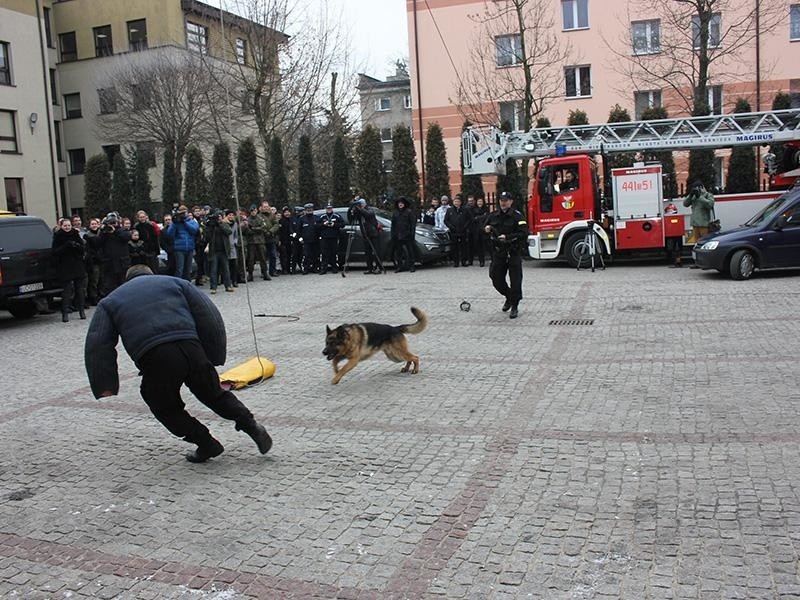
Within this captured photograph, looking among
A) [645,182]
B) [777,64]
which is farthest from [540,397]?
[777,64]

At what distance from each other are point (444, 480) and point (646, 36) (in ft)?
111

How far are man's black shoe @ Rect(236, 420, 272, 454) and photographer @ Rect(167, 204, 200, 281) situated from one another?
11.4m

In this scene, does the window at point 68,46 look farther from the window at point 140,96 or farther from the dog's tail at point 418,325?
the dog's tail at point 418,325

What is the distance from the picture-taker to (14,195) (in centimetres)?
3494

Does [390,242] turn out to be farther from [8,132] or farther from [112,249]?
[8,132]

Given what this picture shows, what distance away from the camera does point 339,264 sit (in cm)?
2073

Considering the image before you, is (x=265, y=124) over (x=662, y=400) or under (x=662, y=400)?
over

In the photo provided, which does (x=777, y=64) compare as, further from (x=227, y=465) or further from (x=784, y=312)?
(x=227, y=465)

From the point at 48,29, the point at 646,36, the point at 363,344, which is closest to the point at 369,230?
the point at 363,344

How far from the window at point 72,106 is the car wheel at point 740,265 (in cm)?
3680

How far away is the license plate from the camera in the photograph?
13.8m

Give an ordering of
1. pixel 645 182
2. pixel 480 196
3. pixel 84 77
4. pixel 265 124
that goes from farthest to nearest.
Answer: pixel 84 77
pixel 265 124
pixel 480 196
pixel 645 182

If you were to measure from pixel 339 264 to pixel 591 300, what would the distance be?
8.84 m

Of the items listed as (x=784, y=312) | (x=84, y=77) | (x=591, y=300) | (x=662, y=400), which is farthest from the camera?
(x=84, y=77)
